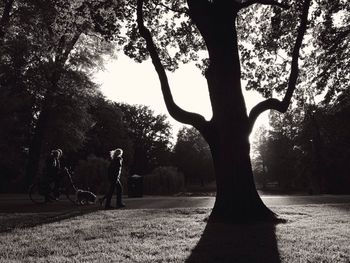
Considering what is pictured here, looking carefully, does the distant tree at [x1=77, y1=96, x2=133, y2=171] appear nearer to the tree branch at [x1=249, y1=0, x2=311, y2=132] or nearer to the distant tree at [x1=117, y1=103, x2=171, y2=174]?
the distant tree at [x1=117, y1=103, x2=171, y2=174]

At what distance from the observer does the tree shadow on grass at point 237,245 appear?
5238 millimetres

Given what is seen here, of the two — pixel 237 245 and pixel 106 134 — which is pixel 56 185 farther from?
pixel 106 134

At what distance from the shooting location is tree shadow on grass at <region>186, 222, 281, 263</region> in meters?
5.24

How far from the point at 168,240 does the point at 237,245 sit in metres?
1.24

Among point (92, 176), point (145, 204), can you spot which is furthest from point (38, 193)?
point (92, 176)

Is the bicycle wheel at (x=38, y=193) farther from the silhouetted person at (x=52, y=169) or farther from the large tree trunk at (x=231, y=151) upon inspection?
the large tree trunk at (x=231, y=151)

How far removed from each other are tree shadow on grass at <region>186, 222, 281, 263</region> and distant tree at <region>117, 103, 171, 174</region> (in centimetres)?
6462

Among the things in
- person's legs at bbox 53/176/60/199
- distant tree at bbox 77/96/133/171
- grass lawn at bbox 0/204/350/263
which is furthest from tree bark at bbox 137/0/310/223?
distant tree at bbox 77/96/133/171

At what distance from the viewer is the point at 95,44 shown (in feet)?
90.1

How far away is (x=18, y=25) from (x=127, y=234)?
17.9 metres

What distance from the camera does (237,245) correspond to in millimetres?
6059

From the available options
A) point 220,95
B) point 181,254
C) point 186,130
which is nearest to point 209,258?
point 181,254

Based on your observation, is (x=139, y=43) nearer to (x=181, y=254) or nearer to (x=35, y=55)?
(x=181, y=254)

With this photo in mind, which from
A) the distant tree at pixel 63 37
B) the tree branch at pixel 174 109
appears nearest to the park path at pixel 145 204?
the tree branch at pixel 174 109
